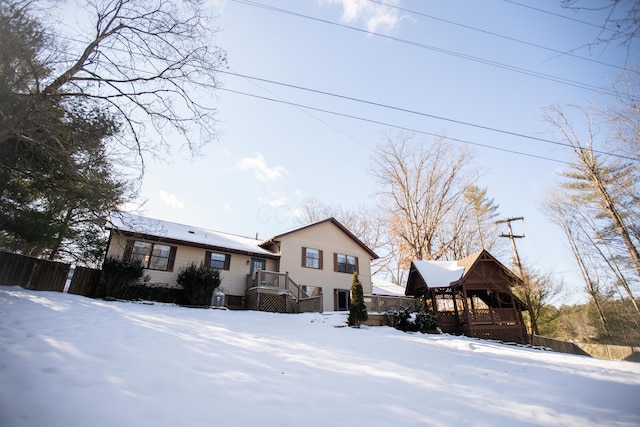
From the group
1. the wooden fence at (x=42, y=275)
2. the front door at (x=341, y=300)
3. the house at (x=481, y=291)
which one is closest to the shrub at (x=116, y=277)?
the wooden fence at (x=42, y=275)

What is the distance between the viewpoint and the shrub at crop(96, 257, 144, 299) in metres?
12.7

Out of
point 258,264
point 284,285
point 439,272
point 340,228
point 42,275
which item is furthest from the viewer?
point 340,228

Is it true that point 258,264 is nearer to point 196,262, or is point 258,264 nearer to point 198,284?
point 196,262

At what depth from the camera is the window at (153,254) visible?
14.7m

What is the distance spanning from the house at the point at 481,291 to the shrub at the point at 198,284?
12.1 meters

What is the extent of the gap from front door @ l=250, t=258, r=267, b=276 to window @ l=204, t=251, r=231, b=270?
159 cm

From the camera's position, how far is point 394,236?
92.3 ft

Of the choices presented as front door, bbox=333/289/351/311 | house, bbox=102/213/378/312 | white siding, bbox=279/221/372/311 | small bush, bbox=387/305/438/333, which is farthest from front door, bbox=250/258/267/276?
small bush, bbox=387/305/438/333

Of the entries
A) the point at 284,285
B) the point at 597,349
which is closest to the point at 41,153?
the point at 284,285

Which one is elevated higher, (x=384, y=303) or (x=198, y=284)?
(x=198, y=284)

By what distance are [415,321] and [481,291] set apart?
6740 mm

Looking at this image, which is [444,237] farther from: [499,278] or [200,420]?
[200,420]

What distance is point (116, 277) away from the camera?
42.2 feet

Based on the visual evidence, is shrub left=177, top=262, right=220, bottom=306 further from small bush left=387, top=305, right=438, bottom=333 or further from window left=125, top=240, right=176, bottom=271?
small bush left=387, top=305, right=438, bottom=333
